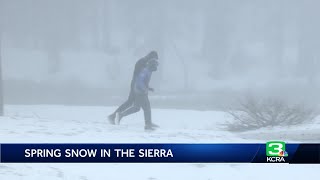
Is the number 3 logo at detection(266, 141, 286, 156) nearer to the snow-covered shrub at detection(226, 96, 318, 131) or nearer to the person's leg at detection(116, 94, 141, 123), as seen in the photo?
the snow-covered shrub at detection(226, 96, 318, 131)

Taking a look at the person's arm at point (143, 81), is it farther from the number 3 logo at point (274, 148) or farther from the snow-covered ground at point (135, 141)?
the number 3 logo at point (274, 148)

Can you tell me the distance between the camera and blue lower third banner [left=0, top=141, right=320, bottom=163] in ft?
18.3

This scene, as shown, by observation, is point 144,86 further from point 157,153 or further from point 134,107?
point 157,153

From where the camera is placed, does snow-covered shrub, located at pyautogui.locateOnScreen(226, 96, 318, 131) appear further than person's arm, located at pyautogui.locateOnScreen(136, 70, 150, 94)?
Yes

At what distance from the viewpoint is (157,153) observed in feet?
18.6

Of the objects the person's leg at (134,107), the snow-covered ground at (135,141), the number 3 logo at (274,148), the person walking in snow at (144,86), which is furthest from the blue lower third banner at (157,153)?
the person's leg at (134,107)

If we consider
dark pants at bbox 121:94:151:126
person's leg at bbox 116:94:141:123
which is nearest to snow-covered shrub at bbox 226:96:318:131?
dark pants at bbox 121:94:151:126

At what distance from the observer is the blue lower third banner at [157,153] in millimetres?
5590

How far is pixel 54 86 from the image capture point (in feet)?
108

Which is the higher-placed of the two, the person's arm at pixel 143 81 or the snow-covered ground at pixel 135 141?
the person's arm at pixel 143 81
